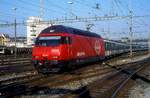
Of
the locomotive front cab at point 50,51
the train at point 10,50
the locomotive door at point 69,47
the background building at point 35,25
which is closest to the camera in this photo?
the locomotive front cab at point 50,51

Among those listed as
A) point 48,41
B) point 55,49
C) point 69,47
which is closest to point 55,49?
point 55,49

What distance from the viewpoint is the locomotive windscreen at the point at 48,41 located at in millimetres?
23375

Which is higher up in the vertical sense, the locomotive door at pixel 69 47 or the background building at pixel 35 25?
the background building at pixel 35 25

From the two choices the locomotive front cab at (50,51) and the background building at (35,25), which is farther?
the background building at (35,25)

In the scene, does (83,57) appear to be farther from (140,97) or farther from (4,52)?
(4,52)

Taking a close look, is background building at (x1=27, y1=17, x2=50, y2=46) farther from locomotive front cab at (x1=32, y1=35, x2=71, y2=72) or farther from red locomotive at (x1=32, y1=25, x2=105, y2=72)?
locomotive front cab at (x1=32, y1=35, x2=71, y2=72)

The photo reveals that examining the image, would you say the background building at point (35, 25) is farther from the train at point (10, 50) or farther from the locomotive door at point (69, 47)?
the locomotive door at point (69, 47)

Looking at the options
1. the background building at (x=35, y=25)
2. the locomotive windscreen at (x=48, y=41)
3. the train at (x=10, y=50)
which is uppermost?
the background building at (x=35, y=25)

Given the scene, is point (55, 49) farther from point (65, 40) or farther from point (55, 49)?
point (65, 40)

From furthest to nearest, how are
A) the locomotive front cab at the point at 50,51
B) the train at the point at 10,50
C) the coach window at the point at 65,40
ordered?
the train at the point at 10,50
the coach window at the point at 65,40
the locomotive front cab at the point at 50,51

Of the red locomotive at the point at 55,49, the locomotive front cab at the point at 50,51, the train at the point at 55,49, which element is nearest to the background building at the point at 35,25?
the train at the point at 55,49

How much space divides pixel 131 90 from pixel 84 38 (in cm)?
1489

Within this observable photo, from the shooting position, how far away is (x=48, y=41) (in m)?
23.6

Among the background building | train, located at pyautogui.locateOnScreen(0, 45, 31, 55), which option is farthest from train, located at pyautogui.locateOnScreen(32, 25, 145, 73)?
train, located at pyautogui.locateOnScreen(0, 45, 31, 55)
